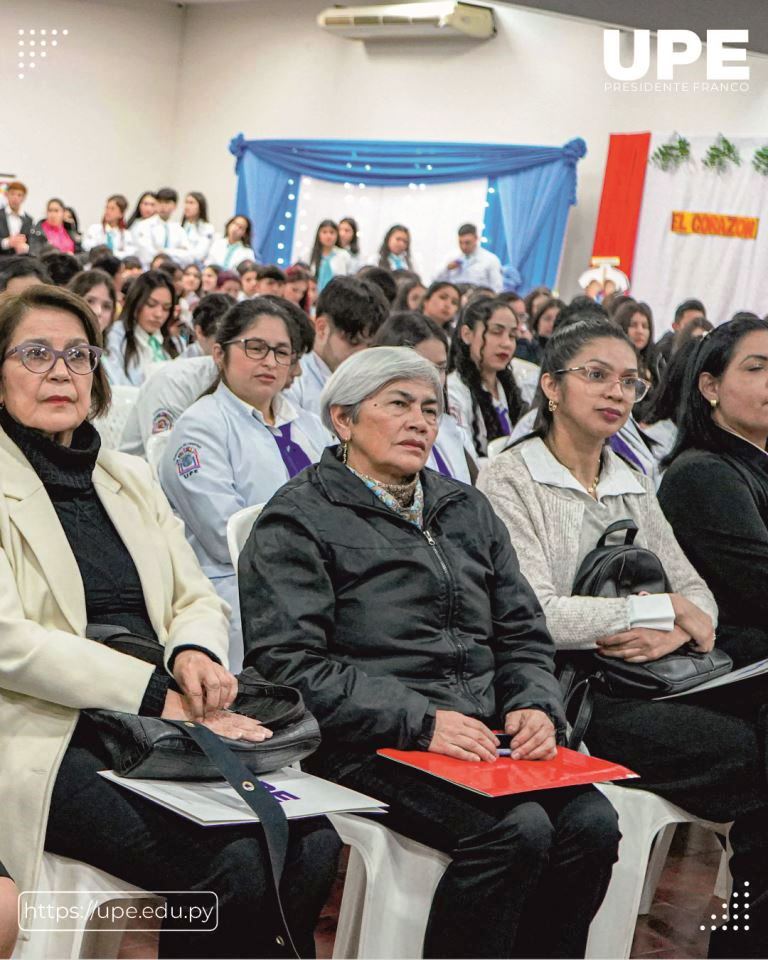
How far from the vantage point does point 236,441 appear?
→ 3.42m

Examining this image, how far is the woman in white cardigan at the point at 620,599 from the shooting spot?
2.44 metres

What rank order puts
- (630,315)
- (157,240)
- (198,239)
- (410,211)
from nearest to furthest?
(630,315)
(157,240)
(198,239)
(410,211)

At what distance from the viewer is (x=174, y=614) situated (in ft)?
7.33

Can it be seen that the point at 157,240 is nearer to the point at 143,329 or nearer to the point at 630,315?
the point at 630,315

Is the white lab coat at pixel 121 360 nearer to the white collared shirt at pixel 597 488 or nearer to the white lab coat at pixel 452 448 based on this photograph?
the white lab coat at pixel 452 448

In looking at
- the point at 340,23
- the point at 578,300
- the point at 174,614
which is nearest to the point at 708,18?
the point at 174,614

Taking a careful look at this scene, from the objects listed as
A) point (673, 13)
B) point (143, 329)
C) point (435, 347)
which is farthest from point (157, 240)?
point (673, 13)

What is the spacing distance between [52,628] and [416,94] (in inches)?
539

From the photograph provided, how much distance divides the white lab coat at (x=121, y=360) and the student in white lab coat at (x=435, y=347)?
2.00m

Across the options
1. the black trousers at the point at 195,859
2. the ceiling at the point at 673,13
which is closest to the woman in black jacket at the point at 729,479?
the ceiling at the point at 673,13

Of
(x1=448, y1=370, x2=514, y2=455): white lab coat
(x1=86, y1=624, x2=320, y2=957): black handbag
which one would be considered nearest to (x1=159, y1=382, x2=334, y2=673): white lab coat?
(x1=86, y1=624, x2=320, y2=957): black handbag

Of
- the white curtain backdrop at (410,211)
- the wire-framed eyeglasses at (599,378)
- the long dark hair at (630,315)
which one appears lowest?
the wire-framed eyeglasses at (599,378)

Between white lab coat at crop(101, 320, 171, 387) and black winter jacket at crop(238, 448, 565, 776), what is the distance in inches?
138

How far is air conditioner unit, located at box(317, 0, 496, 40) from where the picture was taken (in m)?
13.8
